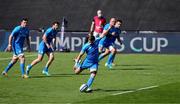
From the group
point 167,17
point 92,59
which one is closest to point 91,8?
point 167,17

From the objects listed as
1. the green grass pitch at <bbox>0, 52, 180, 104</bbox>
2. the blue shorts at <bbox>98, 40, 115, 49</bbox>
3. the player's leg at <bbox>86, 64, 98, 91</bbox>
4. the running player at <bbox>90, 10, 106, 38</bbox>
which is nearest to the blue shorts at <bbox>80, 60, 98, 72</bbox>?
the player's leg at <bbox>86, 64, 98, 91</bbox>

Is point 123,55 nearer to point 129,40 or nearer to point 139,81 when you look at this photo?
point 129,40

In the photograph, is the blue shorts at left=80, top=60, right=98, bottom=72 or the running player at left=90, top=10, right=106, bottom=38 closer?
the blue shorts at left=80, top=60, right=98, bottom=72

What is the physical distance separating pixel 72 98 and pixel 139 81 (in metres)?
5.27

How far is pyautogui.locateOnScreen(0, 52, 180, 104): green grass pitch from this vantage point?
19.0m

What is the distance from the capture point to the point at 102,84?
74.6 ft

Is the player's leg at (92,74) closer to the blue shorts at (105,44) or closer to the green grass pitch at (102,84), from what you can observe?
the green grass pitch at (102,84)

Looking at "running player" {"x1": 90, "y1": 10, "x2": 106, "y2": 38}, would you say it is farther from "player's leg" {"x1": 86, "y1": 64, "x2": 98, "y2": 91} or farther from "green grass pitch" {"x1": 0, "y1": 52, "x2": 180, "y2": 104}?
"player's leg" {"x1": 86, "y1": 64, "x2": 98, "y2": 91}

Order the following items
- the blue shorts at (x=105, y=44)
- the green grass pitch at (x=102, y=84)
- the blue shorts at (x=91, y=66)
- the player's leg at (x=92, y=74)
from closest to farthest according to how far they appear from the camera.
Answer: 1. the green grass pitch at (x=102, y=84)
2. the player's leg at (x=92, y=74)
3. the blue shorts at (x=91, y=66)
4. the blue shorts at (x=105, y=44)

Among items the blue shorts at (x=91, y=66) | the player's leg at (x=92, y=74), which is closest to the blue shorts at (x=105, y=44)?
the blue shorts at (x=91, y=66)

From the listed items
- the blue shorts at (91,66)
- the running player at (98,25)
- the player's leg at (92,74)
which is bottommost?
the player's leg at (92,74)

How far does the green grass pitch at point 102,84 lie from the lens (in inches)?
747

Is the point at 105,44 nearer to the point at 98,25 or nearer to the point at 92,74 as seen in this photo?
the point at 98,25

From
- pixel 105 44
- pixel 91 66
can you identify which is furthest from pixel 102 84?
pixel 105 44
